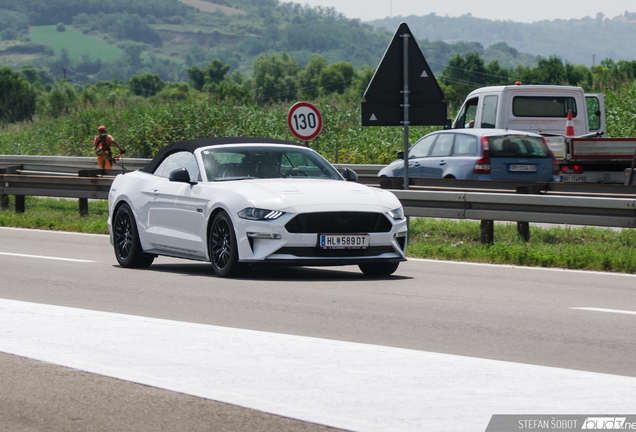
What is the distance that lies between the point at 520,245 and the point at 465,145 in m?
4.45

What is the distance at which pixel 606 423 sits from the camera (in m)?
4.49

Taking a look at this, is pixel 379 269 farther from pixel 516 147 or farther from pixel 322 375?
pixel 516 147

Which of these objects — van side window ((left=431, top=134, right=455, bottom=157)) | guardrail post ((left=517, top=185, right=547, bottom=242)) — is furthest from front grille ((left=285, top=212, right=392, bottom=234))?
van side window ((left=431, top=134, right=455, bottom=157))

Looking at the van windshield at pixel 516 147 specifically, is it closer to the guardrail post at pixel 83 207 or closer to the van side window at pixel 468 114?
the van side window at pixel 468 114

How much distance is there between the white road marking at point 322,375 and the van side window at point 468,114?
14.1 m

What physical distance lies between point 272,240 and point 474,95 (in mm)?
11644

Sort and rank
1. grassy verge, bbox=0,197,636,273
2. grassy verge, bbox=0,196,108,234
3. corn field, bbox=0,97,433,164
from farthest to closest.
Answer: corn field, bbox=0,97,433,164, grassy verge, bbox=0,196,108,234, grassy verge, bbox=0,197,636,273

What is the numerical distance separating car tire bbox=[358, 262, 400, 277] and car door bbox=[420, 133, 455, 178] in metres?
7.20

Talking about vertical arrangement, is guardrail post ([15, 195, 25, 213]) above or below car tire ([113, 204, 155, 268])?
below

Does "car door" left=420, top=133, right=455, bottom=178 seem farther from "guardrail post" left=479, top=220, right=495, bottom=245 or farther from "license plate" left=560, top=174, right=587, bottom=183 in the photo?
"guardrail post" left=479, top=220, right=495, bottom=245

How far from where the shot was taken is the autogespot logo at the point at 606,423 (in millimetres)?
4422

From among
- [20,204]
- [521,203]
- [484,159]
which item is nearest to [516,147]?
[484,159]

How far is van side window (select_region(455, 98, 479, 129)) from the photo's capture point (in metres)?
20.6

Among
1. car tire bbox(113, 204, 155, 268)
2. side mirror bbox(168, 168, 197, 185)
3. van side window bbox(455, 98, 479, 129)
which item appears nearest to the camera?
side mirror bbox(168, 168, 197, 185)
